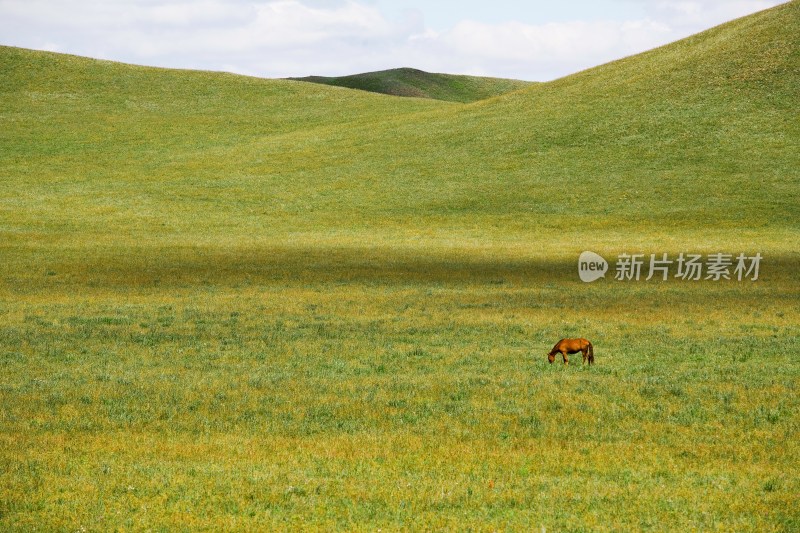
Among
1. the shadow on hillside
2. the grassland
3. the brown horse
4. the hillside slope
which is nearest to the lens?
the grassland

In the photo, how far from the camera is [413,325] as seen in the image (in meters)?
30.2

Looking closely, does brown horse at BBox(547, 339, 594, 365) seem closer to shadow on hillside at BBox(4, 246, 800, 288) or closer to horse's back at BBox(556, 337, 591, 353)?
horse's back at BBox(556, 337, 591, 353)

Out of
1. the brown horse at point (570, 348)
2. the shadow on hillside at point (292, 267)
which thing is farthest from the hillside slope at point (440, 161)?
the brown horse at point (570, 348)

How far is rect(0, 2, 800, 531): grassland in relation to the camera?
13.4 metres

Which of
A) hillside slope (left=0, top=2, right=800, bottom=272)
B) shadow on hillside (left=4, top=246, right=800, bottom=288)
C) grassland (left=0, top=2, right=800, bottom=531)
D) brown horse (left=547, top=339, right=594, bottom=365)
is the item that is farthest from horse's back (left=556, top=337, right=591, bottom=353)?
hillside slope (left=0, top=2, right=800, bottom=272)

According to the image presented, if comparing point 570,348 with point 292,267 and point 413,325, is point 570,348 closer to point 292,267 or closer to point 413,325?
point 413,325

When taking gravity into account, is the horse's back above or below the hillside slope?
below

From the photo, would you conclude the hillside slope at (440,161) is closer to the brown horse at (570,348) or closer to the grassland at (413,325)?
the grassland at (413,325)

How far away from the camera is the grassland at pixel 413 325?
13.4 metres

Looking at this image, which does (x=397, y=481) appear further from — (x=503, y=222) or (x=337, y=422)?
(x=503, y=222)

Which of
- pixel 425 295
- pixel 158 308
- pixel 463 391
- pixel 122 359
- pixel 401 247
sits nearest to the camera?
pixel 463 391

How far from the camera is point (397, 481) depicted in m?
13.8

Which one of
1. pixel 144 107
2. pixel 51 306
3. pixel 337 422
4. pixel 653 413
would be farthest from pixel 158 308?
pixel 144 107

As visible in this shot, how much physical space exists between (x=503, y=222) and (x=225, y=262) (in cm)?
2702
